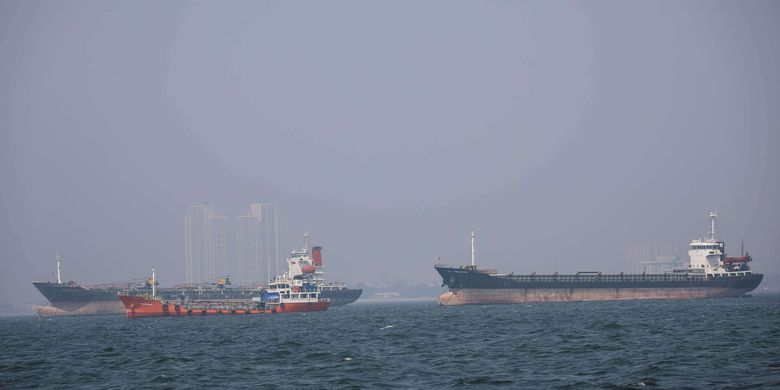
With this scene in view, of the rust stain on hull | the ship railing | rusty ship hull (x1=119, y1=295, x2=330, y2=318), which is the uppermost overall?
the ship railing

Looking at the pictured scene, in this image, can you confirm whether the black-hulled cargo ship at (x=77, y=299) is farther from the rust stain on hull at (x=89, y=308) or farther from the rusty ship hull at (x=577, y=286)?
the rusty ship hull at (x=577, y=286)

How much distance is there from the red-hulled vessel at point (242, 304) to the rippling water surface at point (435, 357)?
50.2 meters

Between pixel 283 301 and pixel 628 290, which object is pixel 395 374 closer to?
pixel 283 301

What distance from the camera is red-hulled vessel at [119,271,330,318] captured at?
5487 inches

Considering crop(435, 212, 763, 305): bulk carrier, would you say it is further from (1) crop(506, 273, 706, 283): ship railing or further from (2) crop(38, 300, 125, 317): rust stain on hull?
(2) crop(38, 300, 125, 317): rust stain on hull

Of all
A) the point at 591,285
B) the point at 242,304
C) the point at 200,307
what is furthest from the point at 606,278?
the point at 200,307

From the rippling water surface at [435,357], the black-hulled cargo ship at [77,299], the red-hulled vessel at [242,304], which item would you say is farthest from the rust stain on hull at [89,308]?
the rippling water surface at [435,357]

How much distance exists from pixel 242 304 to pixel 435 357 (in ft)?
318

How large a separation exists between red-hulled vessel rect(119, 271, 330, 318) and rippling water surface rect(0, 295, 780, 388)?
165 ft

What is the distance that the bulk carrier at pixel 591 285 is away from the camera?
5935 inches

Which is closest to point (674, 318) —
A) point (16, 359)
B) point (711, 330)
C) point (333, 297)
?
point (711, 330)

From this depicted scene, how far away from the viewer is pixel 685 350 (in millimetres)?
56125

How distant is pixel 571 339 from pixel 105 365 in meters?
31.3

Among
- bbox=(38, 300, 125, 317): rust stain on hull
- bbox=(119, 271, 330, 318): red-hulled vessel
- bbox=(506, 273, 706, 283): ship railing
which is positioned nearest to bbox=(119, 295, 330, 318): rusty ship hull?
bbox=(119, 271, 330, 318): red-hulled vessel
